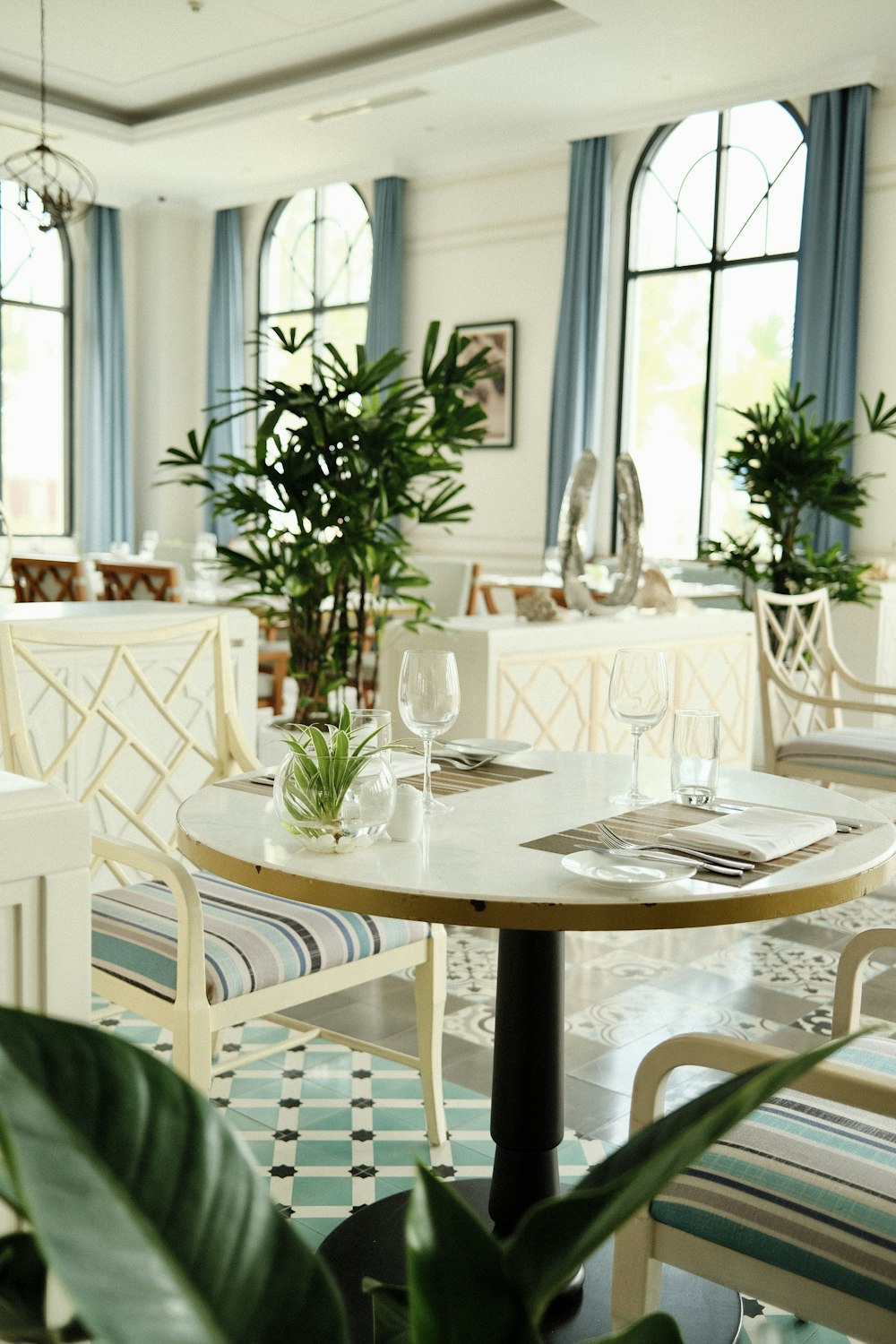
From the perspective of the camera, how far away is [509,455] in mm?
9297

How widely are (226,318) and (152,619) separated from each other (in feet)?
26.9

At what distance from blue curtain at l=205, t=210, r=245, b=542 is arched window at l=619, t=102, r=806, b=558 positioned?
377 cm

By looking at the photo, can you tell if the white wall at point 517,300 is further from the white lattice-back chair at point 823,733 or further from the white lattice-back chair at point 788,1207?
the white lattice-back chair at point 788,1207

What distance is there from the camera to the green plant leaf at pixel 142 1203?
38 centimetres

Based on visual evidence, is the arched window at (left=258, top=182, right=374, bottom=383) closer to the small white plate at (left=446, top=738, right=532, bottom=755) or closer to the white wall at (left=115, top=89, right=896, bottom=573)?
the white wall at (left=115, top=89, right=896, bottom=573)

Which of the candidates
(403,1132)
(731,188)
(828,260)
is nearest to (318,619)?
(403,1132)

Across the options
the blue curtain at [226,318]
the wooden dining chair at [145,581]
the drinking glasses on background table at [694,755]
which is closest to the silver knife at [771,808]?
the drinking glasses on background table at [694,755]

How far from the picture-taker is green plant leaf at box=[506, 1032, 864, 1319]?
436mm

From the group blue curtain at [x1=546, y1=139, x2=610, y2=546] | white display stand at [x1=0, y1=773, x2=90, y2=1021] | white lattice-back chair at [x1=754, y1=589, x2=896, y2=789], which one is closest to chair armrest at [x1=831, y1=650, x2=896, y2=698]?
white lattice-back chair at [x1=754, y1=589, x2=896, y2=789]

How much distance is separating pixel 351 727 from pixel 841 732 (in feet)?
8.55

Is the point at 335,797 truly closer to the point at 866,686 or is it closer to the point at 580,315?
the point at 866,686

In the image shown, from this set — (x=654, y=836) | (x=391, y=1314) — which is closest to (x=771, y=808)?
(x=654, y=836)

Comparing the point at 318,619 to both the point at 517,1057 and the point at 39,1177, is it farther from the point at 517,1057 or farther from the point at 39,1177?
the point at 39,1177

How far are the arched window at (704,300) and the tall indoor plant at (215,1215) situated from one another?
7792mm
